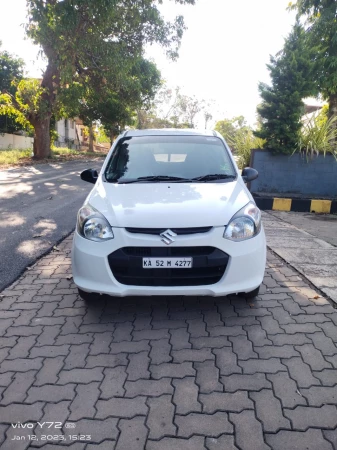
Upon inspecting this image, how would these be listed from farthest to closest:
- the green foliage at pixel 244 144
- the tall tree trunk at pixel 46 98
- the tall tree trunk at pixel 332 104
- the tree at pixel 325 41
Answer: the tall tree trunk at pixel 46 98
the tall tree trunk at pixel 332 104
the tree at pixel 325 41
the green foliage at pixel 244 144

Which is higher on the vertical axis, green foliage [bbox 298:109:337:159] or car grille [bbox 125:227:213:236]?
green foliage [bbox 298:109:337:159]

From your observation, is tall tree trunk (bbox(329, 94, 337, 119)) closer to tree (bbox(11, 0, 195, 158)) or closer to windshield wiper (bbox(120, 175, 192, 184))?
tree (bbox(11, 0, 195, 158))

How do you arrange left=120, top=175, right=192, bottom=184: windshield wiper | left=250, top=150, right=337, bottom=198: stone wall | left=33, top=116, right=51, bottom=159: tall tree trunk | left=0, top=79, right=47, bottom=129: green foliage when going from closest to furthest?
left=120, top=175, right=192, bottom=184: windshield wiper → left=250, top=150, right=337, bottom=198: stone wall → left=0, top=79, right=47, bottom=129: green foliage → left=33, top=116, right=51, bottom=159: tall tree trunk

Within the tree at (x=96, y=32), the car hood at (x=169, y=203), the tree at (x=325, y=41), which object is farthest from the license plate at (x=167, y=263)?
the tree at (x=96, y=32)

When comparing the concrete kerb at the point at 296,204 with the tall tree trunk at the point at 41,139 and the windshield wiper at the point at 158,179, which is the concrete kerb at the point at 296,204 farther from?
A: the tall tree trunk at the point at 41,139

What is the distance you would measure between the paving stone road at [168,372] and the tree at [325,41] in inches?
321

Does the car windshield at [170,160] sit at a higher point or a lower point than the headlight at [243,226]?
higher

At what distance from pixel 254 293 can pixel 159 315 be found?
3.00 ft

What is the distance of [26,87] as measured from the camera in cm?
1731

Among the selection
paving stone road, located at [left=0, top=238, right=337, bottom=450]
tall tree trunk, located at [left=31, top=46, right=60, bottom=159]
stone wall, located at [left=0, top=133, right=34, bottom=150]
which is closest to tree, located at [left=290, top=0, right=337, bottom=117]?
paving stone road, located at [left=0, top=238, right=337, bottom=450]

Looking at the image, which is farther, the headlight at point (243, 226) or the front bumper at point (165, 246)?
the headlight at point (243, 226)

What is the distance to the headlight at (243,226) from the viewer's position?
2832 mm

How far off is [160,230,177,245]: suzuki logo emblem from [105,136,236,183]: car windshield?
1001mm

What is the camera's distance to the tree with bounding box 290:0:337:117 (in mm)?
9602
